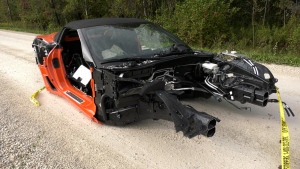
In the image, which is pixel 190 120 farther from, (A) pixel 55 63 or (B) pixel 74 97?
(A) pixel 55 63

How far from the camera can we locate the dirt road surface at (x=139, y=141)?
2.90 meters

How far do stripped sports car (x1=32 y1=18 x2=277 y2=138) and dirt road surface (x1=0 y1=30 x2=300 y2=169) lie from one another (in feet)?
0.95

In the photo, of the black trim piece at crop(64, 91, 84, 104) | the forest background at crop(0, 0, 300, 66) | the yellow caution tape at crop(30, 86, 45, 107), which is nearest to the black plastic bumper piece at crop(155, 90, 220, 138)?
the black trim piece at crop(64, 91, 84, 104)

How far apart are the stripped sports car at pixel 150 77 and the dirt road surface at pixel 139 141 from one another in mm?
289

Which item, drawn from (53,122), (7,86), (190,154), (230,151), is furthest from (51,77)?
(230,151)

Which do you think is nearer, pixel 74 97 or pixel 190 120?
pixel 190 120

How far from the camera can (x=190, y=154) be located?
Result: 9.81 ft

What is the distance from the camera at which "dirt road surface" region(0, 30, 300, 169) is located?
2.90 metres

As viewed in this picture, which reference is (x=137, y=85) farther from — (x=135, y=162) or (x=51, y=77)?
(x=51, y=77)

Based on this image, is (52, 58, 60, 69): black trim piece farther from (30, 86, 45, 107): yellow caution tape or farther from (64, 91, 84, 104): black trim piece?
(30, 86, 45, 107): yellow caution tape

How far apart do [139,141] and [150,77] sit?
816 mm

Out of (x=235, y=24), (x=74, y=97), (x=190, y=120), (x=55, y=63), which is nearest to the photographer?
(x=190, y=120)

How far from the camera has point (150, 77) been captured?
3.38 m

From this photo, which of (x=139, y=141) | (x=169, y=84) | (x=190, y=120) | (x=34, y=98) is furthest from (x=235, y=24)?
(x=190, y=120)
